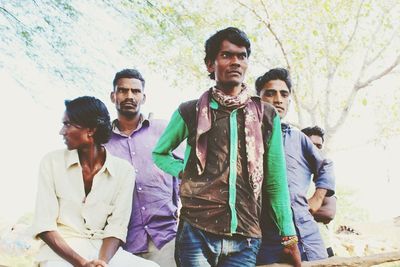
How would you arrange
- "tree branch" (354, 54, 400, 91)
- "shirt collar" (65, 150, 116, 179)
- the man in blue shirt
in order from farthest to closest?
"tree branch" (354, 54, 400, 91) < "shirt collar" (65, 150, 116, 179) < the man in blue shirt

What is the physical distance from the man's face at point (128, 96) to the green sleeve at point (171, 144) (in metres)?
0.94

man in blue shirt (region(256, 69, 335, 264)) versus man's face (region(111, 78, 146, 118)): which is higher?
man's face (region(111, 78, 146, 118))

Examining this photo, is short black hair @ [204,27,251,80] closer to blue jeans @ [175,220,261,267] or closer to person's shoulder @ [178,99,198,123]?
person's shoulder @ [178,99,198,123]

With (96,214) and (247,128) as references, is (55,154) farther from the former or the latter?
(247,128)

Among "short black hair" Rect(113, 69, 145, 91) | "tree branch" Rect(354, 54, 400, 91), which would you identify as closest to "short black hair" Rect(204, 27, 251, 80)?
"short black hair" Rect(113, 69, 145, 91)

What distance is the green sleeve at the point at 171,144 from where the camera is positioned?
90.5 inches

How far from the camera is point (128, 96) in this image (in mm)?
3297

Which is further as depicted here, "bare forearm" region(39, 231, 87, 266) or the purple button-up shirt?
the purple button-up shirt

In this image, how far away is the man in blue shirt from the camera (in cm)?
254

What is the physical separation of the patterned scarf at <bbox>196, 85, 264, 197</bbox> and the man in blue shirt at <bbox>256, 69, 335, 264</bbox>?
16.0 inches

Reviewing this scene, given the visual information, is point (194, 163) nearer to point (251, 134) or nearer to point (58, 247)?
point (251, 134)

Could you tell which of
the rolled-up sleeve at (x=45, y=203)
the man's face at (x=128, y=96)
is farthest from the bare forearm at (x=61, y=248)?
the man's face at (x=128, y=96)

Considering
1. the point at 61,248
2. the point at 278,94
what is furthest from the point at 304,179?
the point at 61,248

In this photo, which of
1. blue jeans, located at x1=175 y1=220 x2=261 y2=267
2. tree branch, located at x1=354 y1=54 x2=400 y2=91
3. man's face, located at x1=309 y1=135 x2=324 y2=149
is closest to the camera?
blue jeans, located at x1=175 y1=220 x2=261 y2=267
